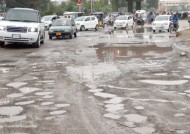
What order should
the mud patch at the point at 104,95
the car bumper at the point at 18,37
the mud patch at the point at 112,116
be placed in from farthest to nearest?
the car bumper at the point at 18,37, the mud patch at the point at 104,95, the mud patch at the point at 112,116

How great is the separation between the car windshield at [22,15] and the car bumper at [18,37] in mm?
1304

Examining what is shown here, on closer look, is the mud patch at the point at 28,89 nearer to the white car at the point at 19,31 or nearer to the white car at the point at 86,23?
the white car at the point at 19,31

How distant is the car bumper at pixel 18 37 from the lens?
60.3 ft

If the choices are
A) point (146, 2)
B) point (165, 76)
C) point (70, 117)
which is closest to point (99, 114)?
point (70, 117)

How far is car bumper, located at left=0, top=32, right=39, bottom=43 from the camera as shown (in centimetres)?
1838

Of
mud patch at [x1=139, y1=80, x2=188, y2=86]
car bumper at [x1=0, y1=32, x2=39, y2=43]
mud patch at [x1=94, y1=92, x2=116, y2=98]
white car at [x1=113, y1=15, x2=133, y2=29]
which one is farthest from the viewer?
white car at [x1=113, y1=15, x2=133, y2=29]

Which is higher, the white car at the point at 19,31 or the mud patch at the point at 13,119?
the white car at the point at 19,31

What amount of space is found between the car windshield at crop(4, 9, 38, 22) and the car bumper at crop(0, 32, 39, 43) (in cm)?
130

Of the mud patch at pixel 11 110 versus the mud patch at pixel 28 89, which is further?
the mud patch at pixel 28 89

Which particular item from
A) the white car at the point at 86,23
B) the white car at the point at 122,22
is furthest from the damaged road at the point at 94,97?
the white car at the point at 122,22

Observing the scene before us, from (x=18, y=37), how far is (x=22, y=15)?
1722 mm

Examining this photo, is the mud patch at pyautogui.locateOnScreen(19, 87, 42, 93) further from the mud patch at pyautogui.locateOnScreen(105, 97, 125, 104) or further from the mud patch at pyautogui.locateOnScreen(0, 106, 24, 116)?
the mud patch at pyautogui.locateOnScreen(105, 97, 125, 104)

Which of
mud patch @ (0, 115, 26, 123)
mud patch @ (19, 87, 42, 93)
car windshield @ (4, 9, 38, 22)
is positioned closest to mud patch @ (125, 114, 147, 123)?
mud patch @ (0, 115, 26, 123)

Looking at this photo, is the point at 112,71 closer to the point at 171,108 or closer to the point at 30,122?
the point at 171,108
